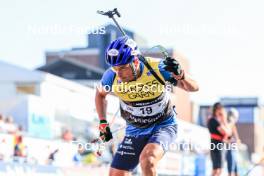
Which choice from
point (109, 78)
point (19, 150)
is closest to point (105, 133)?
point (109, 78)

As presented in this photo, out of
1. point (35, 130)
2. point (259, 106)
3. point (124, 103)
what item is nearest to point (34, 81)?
point (35, 130)

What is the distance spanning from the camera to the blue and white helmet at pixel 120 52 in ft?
25.5

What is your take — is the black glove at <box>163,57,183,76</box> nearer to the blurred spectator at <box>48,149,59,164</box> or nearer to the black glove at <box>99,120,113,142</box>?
the black glove at <box>99,120,113,142</box>

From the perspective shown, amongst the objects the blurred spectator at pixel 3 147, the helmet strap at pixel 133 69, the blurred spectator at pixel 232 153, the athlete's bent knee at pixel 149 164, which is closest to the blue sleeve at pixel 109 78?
the helmet strap at pixel 133 69

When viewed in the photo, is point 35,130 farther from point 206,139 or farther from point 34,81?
point 206,139

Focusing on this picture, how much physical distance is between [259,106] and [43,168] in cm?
5625

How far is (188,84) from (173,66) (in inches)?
14.5

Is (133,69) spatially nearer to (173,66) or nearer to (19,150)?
(173,66)

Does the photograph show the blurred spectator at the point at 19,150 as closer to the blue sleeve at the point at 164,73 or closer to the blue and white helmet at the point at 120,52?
the blue sleeve at the point at 164,73

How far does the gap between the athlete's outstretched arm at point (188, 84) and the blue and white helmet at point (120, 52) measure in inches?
22.4

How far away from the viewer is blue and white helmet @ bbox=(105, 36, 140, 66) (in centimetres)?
776

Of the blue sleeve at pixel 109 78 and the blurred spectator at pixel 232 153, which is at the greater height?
the blue sleeve at pixel 109 78

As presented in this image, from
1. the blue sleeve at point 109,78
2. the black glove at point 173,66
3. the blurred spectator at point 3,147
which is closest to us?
the black glove at point 173,66

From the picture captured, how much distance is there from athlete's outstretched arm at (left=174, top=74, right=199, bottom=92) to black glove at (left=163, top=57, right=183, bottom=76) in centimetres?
20
